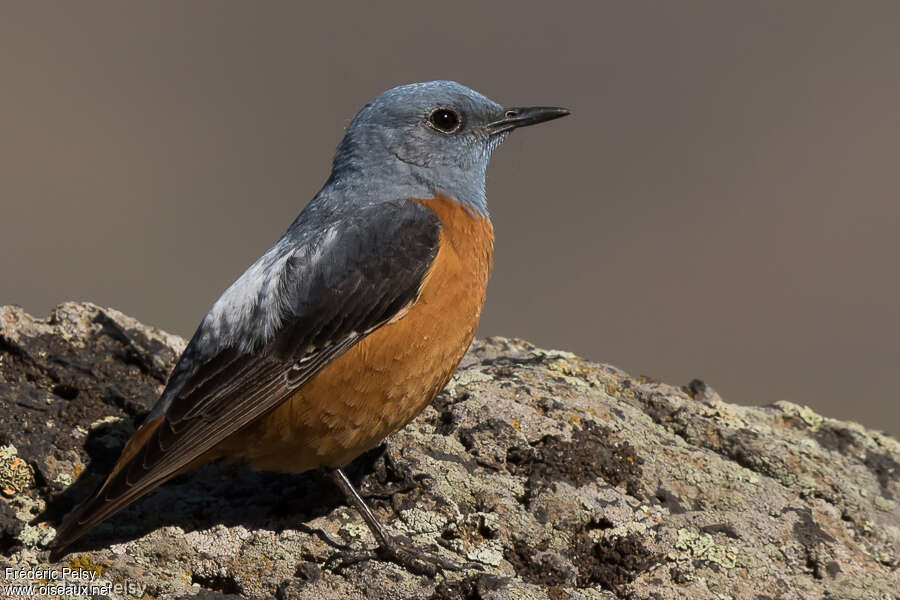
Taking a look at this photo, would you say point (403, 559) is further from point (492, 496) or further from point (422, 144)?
point (422, 144)

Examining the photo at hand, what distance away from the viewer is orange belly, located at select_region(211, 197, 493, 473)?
463 cm

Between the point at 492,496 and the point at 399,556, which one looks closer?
the point at 399,556

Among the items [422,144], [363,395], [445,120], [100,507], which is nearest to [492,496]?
[363,395]

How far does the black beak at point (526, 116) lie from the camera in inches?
239

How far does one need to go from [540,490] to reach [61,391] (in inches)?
112

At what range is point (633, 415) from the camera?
576 centimetres

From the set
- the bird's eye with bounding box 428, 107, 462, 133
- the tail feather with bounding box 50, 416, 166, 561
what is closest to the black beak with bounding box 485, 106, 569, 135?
the bird's eye with bounding box 428, 107, 462, 133

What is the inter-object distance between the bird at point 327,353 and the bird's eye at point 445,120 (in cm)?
64

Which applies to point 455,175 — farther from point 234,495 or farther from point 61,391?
point 61,391

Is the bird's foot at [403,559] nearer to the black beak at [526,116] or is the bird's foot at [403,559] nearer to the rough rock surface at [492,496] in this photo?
the rough rock surface at [492,496]

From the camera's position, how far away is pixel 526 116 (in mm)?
6121

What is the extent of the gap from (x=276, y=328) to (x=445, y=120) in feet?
6.14

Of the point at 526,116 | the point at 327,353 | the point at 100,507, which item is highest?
the point at 526,116

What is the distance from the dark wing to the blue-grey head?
44 centimetres
